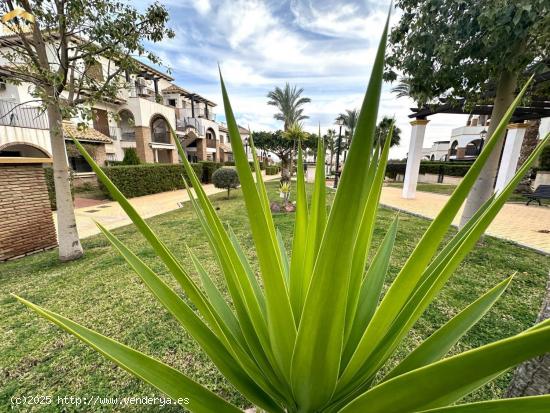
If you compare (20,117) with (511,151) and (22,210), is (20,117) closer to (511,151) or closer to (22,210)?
(22,210)

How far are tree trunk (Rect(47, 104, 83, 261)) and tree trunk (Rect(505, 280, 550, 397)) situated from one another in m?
5.49

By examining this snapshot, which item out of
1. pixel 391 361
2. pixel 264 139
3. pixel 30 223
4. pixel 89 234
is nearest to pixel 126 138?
pixel 264 139

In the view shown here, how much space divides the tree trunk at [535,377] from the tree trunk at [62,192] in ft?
18.0

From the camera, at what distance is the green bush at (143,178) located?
37.2ft

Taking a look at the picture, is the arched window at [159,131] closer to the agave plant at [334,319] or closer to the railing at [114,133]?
the railing at [114,133]

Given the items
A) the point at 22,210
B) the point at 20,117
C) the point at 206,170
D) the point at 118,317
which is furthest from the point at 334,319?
the point at 206,170

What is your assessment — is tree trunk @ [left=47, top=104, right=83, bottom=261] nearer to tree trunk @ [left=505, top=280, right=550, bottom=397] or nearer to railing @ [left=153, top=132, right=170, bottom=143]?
tree trunk @ [left=505, top=280, right=550, bottom=397]

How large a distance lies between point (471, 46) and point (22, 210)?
7.98m

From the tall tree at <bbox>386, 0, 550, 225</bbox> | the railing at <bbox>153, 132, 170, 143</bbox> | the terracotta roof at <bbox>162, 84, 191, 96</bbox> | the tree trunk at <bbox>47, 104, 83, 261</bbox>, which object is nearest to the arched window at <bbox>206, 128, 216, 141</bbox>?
the terracotta roof at <bbox>162, 84, 191, 96</bbox>

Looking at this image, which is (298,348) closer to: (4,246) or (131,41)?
→ (131,41)

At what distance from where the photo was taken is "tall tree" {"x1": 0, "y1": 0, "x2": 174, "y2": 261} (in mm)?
3525

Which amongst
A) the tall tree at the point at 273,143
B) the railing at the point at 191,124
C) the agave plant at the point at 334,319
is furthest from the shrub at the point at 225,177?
the tall tree at the point at 273,143

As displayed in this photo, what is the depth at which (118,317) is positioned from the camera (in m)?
2.66

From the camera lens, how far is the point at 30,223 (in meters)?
4.66
